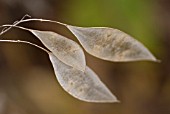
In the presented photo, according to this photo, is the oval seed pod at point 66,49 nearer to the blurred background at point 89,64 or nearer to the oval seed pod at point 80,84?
the oval seed pod at point 80,84

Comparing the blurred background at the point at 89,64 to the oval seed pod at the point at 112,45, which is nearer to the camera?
the oval seed pod at the point at 112,45

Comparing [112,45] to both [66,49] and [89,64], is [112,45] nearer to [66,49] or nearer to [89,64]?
[66,49]

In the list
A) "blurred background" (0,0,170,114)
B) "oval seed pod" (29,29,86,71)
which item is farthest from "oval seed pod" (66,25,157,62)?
"blurred background" (0,0,170,114)

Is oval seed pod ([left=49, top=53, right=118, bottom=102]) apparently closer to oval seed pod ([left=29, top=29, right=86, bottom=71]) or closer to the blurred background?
oval seed pod ([left=29, top=29, right=86, bottom=71])

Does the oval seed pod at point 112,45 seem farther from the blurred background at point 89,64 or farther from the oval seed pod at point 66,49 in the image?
the blurred background at point 89,64

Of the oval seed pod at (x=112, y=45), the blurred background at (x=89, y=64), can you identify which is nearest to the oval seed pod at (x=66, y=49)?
the oval seed pod at (x=112, y=45)

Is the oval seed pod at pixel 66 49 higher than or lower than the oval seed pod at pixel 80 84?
higher

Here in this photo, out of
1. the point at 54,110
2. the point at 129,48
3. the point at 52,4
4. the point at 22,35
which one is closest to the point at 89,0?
the point at 52,4

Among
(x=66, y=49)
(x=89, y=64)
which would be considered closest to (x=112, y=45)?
(x=66, y=49)
